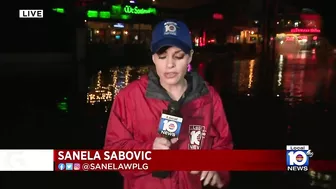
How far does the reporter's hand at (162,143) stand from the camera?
2.74 meters

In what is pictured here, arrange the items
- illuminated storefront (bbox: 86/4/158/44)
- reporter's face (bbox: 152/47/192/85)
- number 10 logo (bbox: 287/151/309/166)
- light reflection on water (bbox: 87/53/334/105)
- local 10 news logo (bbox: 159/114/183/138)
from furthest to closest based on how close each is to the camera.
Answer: light reflection on water (bbox: 87/53/334/105) → illuminated storefront (bbox: 86/4/158/44) → number 10 logo (bbox: 287/151/309/166) → reporter's face (bbox: 152/47/192/85) → local 10 news logo (bbox: 159/114/183/138)

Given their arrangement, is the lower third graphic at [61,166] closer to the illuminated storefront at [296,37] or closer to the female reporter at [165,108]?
the female reporter at [165,108]

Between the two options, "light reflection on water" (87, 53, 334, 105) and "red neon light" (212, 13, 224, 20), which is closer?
"red neon light" (212, 13, 224, 20)

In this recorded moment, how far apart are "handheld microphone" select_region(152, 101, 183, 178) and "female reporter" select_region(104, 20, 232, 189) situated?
0.13ft

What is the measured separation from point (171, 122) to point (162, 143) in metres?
0.15

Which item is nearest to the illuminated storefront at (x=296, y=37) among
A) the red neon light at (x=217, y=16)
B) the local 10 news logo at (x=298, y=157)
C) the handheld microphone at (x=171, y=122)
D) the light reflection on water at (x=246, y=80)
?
the light reflection on water at (x=246, y=80)

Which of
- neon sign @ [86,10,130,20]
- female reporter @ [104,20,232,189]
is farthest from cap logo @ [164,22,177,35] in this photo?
neon sign @ [86,10,130,20]

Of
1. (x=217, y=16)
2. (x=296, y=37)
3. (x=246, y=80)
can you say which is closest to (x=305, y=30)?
(x=296, y=37)

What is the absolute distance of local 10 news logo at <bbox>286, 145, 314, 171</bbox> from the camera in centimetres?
294

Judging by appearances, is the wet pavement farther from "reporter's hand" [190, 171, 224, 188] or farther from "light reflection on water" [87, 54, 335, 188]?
"reporter's hand" [190, 171, 224, 188]

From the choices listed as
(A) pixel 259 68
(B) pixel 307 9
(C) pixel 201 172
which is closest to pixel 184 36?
(C) pixel 201 172

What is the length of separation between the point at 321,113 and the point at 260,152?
3.13 meters

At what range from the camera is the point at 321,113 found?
18.6ft

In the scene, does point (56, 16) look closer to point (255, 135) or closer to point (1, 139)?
point (1, 139)
